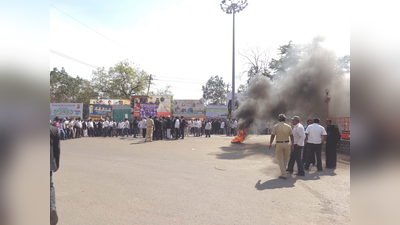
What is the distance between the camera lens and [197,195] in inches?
186

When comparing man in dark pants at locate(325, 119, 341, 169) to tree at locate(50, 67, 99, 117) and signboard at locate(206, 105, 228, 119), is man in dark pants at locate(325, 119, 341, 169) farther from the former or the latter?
tree at locate(50, 67, 99, 117)

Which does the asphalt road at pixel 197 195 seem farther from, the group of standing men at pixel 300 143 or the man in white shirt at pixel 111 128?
the man in white shirt at pixel 111 128

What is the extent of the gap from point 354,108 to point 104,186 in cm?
530

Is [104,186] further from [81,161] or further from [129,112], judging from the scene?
[129,112]

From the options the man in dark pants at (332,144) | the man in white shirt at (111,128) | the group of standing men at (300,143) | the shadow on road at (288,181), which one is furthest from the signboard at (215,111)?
the shadow on road at (288,181)

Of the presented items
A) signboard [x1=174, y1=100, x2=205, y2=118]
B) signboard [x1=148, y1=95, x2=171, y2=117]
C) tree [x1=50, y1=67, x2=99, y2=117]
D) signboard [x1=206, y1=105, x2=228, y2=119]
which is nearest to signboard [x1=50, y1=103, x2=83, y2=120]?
signboard [x1=148, y1=95, x2=171, y2=117]

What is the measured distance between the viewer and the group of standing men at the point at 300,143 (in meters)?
6.18

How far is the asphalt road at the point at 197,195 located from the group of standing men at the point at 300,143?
37cm

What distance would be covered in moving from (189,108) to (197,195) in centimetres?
3433

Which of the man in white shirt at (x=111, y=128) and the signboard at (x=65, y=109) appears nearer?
the man in white shirt at (x=111, y=128)

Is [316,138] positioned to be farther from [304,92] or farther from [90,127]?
[90,127]

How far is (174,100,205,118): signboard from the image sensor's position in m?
38.4

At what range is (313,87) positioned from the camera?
1529 cm

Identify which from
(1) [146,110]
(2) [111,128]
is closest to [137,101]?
(1) [146,110]
